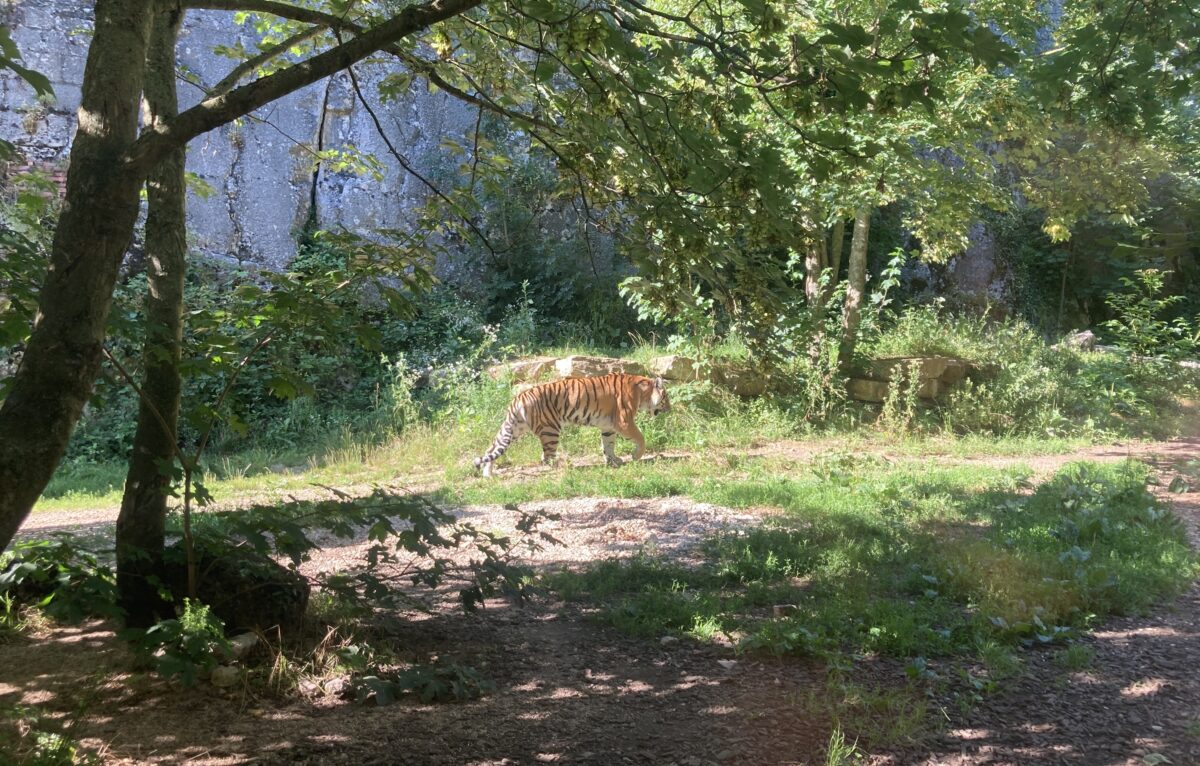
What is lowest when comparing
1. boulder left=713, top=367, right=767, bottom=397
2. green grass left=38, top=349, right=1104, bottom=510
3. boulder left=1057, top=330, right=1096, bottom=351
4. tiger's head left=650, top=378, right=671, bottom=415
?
green grass left=38, top=349, right=1104, bottom=510

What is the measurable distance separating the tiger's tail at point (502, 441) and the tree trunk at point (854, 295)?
534cm

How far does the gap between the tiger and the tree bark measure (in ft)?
24.7

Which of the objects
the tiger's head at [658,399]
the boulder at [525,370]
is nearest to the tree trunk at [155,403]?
the tiger's head at [658,399]

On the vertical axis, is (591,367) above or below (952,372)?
above

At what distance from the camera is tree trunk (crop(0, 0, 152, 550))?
2.51 m

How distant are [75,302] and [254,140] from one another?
50.8 feet

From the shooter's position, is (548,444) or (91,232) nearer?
(91,232)

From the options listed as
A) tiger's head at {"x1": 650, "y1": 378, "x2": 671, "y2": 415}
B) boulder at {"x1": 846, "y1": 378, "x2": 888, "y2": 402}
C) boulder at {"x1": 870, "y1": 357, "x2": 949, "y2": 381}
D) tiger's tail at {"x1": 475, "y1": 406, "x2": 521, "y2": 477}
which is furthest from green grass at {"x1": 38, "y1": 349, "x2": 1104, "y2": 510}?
boulder at {"x1": 870, "y1": 357, "x2": 949, "y2": 381}

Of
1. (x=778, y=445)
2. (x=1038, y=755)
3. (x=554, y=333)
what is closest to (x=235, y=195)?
(x=554, y=333)

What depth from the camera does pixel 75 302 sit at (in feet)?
8.57

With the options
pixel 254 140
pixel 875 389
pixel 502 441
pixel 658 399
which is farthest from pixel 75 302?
pixel 254 140

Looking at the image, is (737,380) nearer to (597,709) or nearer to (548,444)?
(548,444)

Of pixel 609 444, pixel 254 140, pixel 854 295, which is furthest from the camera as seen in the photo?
pixel 254 140

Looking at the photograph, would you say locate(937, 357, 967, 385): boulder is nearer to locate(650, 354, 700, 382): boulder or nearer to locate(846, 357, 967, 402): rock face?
locate(846, 357, 967, 402): rock face
